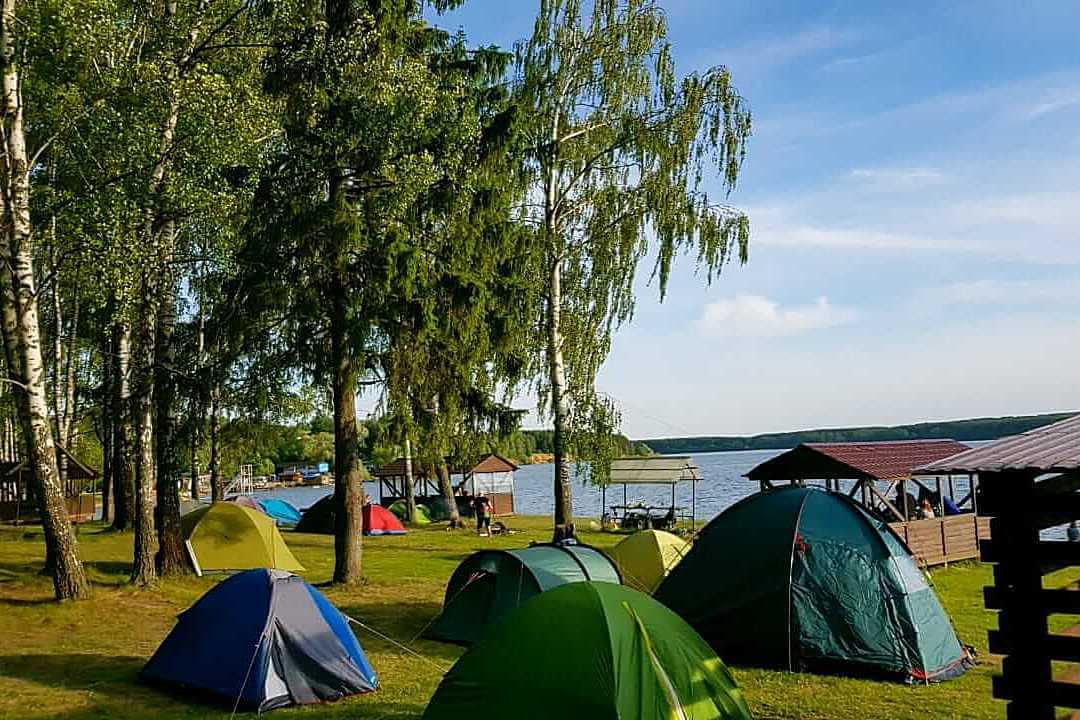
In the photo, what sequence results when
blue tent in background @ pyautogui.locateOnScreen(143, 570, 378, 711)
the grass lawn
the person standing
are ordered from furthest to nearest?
the person standing < blue tent in background @ pyautogui.locateOnScreen(143, 570, 378, 711) < the grass lawn

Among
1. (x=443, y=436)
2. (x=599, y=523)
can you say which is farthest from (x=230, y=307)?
(x=599, y=523)

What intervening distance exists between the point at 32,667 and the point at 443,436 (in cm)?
792

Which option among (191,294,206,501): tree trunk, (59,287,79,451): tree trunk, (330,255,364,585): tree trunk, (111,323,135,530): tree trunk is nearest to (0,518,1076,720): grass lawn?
(330,255,364,585): tree trunk

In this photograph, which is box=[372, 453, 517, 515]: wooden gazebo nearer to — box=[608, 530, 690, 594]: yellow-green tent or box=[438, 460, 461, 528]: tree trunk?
box=[438, 460, 461, 528]: tree trunk

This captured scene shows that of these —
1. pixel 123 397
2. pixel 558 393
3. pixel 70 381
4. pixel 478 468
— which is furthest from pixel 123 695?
pixel 478 468

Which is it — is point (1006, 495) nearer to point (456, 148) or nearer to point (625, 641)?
point (625, 641)

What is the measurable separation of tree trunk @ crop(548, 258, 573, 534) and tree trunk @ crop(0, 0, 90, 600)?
11598 millimetres

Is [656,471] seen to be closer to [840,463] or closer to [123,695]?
[840,463]

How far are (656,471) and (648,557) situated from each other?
56.5 ft

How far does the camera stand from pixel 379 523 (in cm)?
2922

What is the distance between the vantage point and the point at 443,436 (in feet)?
57.2

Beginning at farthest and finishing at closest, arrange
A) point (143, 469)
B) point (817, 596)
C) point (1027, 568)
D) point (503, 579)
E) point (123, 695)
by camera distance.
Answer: point (143, 469) < point (503, 579) < point (817, 596) < point (123, 695) < point (1027, 568)

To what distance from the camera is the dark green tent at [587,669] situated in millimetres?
6965

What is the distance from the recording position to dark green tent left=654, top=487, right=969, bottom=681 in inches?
424
